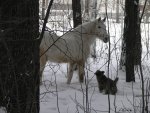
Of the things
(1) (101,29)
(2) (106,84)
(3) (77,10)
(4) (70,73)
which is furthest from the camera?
(3) (77,10)

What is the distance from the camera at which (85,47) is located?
9.13 metres

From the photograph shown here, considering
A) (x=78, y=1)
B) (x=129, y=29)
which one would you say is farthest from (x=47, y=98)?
(x=78, y=1)

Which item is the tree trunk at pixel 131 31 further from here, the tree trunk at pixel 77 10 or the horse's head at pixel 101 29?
the tree trunk at pixel 77 10

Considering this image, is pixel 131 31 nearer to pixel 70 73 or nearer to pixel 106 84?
pixel 70 73

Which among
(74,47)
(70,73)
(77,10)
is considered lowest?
(70,73)

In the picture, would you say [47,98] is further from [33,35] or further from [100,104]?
[33,35]

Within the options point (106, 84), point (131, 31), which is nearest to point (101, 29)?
point (131, 31)

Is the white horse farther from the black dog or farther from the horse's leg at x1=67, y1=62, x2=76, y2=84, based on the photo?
the black dog

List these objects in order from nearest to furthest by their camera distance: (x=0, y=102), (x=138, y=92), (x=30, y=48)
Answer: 1. (x=30, y=48)
2. (x=0, y=102)
3. (x=138, y=92)

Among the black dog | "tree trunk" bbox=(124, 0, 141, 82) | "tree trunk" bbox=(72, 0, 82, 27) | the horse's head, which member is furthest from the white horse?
"tree trunk" bbox=(72, 0, 82, 27)

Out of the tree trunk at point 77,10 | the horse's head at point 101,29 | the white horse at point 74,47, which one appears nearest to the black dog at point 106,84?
the white horse at point 74,47

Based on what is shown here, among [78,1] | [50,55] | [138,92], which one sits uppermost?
[78,1]

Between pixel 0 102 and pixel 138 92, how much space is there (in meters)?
3.47

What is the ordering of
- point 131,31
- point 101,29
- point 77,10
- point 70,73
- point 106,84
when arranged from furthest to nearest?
point 77,10 → point 101,29 → point 70,73 → point 131,31 → point 106,84
